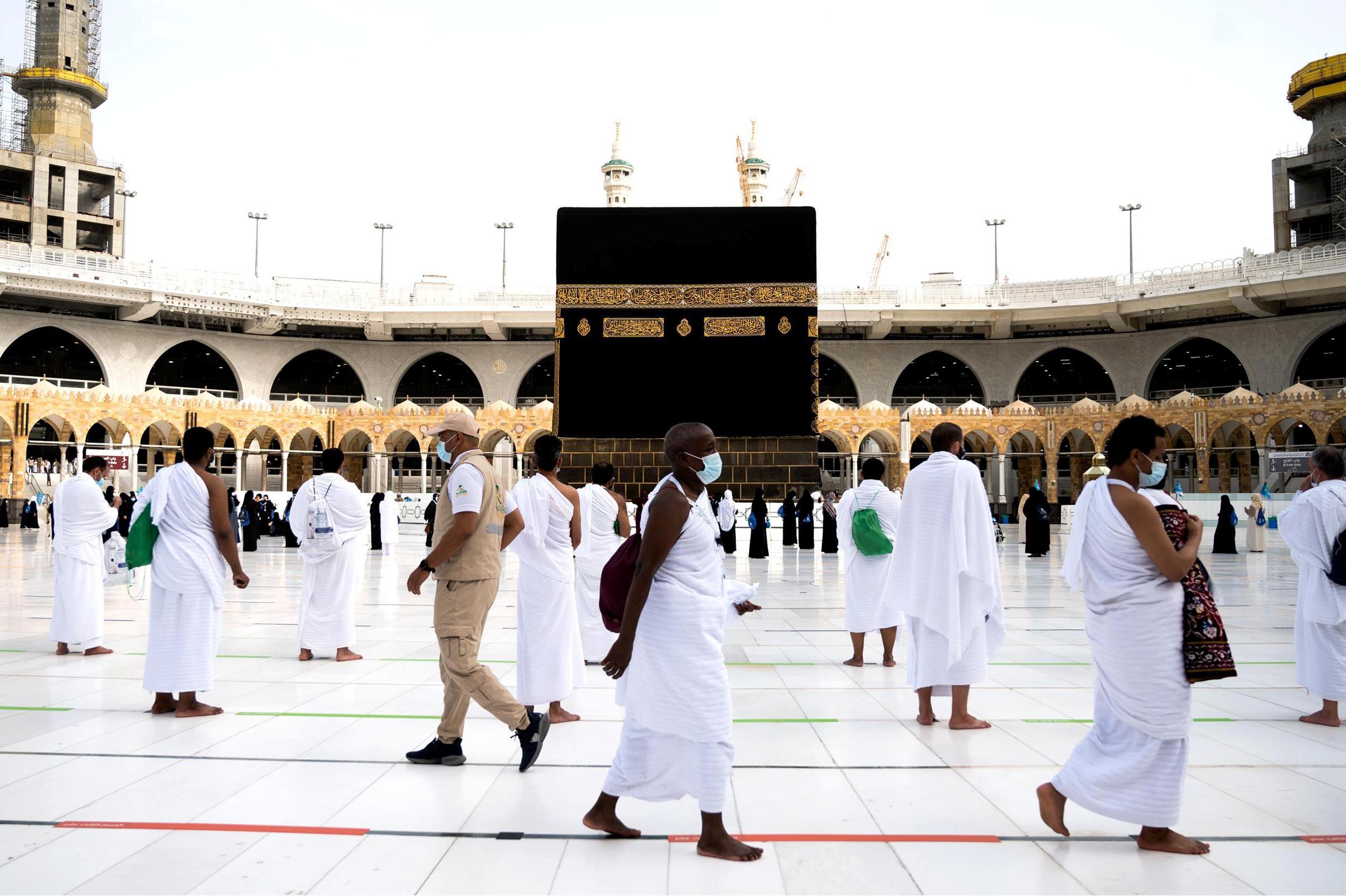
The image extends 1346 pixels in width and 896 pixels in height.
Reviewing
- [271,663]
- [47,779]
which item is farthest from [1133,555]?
[271,663]

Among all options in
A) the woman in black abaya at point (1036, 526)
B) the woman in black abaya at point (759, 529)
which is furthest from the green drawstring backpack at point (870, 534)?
the woman in black abaya at point (1036, 526)

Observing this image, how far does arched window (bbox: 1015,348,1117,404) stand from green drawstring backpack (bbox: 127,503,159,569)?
32.3 metres

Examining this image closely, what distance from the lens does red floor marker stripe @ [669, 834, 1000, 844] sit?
2398mm

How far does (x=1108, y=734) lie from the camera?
94.3 inches

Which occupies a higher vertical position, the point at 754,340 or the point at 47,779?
the point at 754,340

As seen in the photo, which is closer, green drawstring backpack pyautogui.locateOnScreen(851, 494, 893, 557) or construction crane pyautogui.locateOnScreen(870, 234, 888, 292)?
green drawstring backpack pyautogui.locateOnScreen(851, 494, 893, 557)

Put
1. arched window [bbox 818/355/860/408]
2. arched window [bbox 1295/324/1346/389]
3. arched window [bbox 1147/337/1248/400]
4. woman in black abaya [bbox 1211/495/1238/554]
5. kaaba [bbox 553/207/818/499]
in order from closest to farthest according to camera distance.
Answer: woman in black abaya [bbox 1211/495/1238/554], kaaba [bbox 553/207/818/499], arched window [bbox 1295/324/1346/389], arched window [bbox 1147/337/1248/400], arched window [bbox 818/355/860/408]

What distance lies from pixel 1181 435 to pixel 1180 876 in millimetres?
29789

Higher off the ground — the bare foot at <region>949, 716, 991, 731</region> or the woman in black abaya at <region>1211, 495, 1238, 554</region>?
the woman in black abaya at <region>1211, 495, 1238, 554</region>

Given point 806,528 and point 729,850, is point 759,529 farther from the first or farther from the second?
point 729,850

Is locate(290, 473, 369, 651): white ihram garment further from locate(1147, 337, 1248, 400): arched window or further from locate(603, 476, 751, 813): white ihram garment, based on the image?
locate(1147, 337, 1248, 400): arched window

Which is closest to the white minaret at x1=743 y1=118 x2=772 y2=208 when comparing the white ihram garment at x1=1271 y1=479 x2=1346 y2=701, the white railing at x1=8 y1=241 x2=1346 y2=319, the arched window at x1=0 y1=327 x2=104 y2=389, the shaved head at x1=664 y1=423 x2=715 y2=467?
the white railing at x1=8 y1=241 x2=1346 y2=319

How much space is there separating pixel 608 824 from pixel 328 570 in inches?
121

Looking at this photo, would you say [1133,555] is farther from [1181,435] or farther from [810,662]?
[1181,435]
